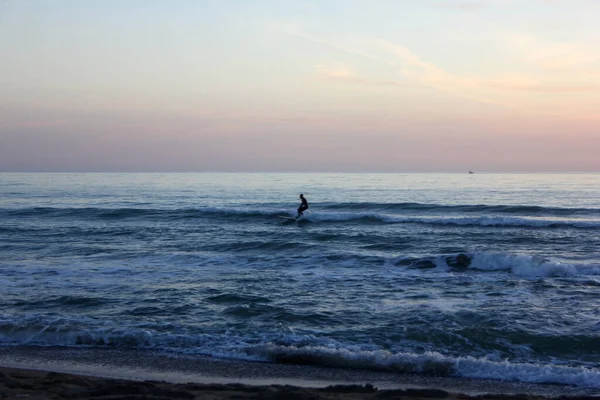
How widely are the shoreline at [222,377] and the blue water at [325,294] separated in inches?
12.0

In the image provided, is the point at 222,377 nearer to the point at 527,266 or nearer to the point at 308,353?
the point at 308,353

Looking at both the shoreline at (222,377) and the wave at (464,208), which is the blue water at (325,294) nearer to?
the shoreline at (222,377)

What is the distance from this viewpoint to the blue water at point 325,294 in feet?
26.8

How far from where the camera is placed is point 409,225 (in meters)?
27.6

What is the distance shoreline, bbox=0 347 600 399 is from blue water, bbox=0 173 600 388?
31 centimetres

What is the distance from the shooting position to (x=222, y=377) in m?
7.06

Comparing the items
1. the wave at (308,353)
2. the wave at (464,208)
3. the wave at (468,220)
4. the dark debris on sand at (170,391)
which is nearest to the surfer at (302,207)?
the wave at (468,220)

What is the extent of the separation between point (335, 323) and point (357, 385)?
3091 millimetres

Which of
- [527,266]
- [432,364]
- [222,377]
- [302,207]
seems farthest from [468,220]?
[222,377]

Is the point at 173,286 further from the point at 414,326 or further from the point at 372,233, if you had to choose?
the point at 372,233

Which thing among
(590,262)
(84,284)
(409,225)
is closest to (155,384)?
(84,284)

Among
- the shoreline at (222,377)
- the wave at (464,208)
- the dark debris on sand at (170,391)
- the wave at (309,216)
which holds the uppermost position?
the wave at (464,208)

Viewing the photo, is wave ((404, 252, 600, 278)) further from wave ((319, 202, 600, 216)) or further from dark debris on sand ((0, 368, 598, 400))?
wave ((319, 202, 600, 216))

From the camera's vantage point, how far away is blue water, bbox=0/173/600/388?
8.17m
